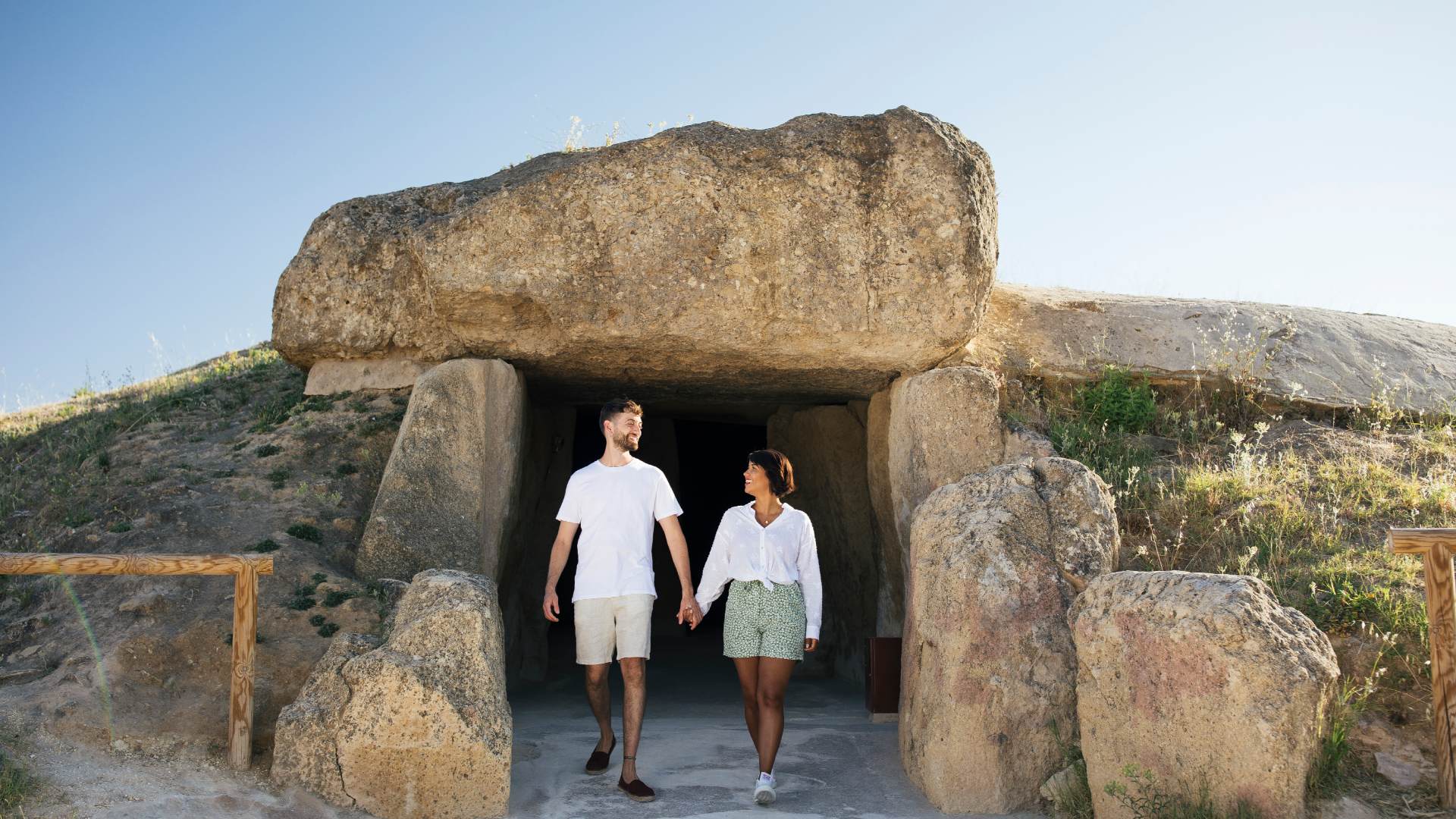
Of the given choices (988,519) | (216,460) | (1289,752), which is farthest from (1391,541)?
(216,460)

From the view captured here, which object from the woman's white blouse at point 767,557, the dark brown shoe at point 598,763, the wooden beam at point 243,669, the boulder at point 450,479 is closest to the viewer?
the wooden beam at point 243,669

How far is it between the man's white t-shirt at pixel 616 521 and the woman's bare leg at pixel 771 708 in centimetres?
72

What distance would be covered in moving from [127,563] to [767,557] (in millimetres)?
2893

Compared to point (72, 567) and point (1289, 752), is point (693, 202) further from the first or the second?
point (1289, 752)

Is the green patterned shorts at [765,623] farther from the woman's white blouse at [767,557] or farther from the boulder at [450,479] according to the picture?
the boulder at [450,479]

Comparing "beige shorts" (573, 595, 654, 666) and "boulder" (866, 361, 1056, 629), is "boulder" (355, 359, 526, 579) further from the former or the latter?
"boulder" (866, 361, 1056, 629)

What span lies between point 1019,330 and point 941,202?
6.48 ft

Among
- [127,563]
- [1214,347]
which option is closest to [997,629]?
[127,563]

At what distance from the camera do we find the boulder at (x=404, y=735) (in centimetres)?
520

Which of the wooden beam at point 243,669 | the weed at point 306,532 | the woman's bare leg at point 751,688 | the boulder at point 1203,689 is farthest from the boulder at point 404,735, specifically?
the boulder at point 1203,689

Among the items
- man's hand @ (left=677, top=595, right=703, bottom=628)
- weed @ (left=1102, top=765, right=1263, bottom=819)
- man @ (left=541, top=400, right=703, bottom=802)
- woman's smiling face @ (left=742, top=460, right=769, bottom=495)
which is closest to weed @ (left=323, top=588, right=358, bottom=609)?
man @ (left=541, top=400, right=703, bottom=802)

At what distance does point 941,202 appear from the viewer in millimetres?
7582

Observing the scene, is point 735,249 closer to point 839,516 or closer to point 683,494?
point 839,516

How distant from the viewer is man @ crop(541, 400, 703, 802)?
224 inches
